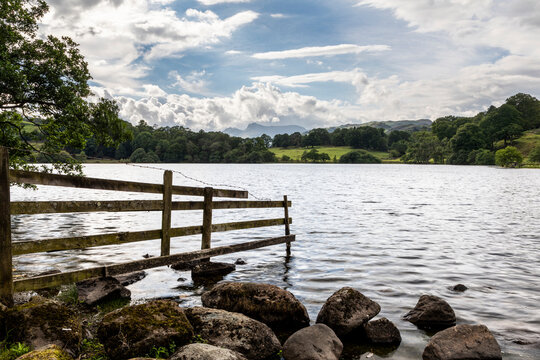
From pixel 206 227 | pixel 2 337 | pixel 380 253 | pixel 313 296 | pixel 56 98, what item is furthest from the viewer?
pixel 56 98

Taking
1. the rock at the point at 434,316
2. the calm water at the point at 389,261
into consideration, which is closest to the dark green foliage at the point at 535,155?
the calm water at the point at 389,261

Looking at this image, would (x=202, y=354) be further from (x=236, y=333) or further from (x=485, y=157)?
(x=485, y=157)

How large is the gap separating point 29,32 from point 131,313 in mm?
18525

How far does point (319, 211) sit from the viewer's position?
34781mm

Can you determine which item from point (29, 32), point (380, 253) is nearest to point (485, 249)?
point (380, 253)

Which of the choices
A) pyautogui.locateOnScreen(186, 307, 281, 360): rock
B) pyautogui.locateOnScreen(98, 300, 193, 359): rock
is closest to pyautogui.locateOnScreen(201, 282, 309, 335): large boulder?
pyautogui.locateOnScreen(186, 307, 281, 360): rock

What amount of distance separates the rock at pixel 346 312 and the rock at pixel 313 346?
0.81 m

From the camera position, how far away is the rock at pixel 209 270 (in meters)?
13.2

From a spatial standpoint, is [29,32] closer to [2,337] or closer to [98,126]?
[98,126]

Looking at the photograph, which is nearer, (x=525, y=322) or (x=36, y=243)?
(x=36, y=243)

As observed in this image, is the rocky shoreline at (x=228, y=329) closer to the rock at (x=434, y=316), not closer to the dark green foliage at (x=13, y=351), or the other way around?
the rock at (x=434, y=316)

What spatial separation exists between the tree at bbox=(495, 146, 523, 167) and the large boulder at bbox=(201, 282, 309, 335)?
17159 cm

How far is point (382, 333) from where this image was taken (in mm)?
8328

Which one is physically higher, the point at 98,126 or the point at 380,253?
the point at 98,126
